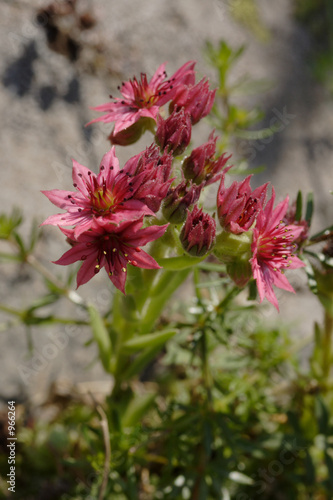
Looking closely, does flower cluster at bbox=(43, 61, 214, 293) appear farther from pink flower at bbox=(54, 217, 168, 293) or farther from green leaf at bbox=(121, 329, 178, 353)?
green leaf at bbox=(121, 329, 178, 353)

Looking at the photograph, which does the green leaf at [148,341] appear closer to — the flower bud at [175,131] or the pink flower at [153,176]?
the pink flower at [153,176]

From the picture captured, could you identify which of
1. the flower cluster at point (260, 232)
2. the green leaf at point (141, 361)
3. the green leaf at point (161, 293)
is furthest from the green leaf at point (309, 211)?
the green leaf at point (141, 361)

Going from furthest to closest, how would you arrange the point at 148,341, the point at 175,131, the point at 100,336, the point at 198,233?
the point at 100,336 → the point at 148,341 → the point at 175,131 → the point at 198,233

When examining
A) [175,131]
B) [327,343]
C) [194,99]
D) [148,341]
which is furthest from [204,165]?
[327,343]

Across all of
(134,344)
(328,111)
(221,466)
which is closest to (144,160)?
(134,344)

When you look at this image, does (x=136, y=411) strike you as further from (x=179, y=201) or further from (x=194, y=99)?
(x=194, y=99)

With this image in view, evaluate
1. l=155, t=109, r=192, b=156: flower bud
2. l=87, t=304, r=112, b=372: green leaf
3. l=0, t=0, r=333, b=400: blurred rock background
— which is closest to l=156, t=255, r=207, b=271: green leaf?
l=155, t=109, r=192, b=156: flower bud

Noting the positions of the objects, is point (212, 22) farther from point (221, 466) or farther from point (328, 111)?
point (221, 466)
